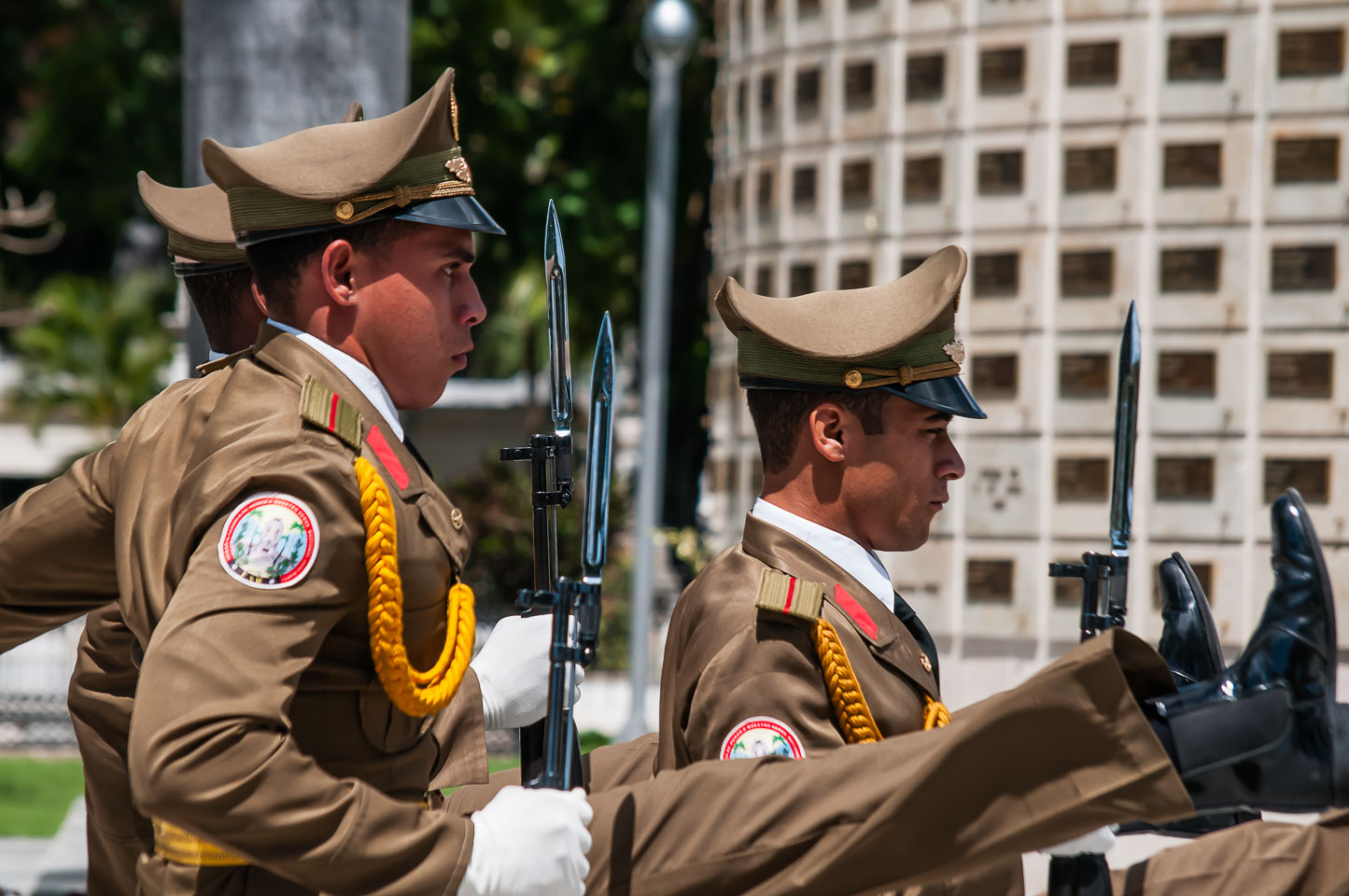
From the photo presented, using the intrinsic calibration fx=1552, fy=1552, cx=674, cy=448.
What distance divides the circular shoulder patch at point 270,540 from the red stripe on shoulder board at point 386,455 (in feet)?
0.68

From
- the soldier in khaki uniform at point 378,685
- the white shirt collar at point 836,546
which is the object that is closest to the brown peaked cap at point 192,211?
the soldier in khaki uniform at point 378,685

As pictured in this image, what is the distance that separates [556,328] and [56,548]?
3.16 ft

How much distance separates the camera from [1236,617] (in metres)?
7.02

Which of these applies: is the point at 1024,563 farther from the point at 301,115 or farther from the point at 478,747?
the point at 478,747

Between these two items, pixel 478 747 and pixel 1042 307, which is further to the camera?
pixel 1042 307

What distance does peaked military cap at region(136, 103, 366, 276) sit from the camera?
3.21m

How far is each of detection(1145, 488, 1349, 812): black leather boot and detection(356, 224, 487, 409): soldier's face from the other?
45.3 inches

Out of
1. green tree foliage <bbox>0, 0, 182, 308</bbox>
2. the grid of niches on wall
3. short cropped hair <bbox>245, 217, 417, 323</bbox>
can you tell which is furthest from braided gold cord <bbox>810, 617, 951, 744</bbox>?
green tree foliage <bbox>0, 0, 182, 308</bbox>

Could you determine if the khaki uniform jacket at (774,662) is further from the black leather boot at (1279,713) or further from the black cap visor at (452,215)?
the black cap visor at (452,215)

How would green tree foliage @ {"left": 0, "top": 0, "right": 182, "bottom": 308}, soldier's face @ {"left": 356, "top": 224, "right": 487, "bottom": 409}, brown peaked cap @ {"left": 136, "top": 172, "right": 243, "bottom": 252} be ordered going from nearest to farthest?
soldier's face @ {"left": 356, "top": 224, "right": 487, "bottom": 409} → brown peaked cap @ {"left": 136, "top": 172, "right": 243, "bottom": 252} → green tree foliage @ {"left": 0, "top": 0, "right": 182, "bottom": 308}

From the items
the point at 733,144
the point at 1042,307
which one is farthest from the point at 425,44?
the point at 1042,307

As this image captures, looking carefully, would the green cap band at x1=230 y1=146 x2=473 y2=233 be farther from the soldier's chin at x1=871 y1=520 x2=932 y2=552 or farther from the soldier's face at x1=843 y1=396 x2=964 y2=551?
the soldier's chin at x1=871 y1=520 x2=932 y2=552

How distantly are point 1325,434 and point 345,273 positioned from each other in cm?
565

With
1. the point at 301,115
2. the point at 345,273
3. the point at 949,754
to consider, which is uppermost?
the point at 301,115
